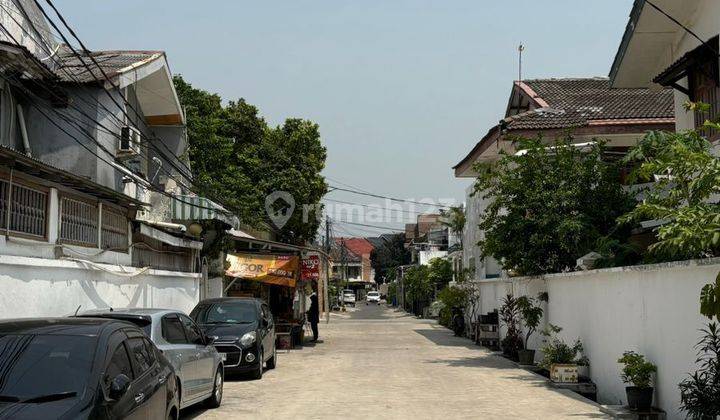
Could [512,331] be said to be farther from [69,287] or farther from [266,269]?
[69,287]

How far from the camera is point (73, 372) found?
262 inches

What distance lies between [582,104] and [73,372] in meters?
25.7

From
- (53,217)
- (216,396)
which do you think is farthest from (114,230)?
(216,396)

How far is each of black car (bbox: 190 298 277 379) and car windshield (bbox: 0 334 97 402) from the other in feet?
32.5

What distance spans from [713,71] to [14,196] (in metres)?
12.7

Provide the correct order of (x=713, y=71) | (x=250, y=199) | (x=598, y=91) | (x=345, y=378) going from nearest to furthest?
(x=713, y=71) → (x=345, y=378) → (x=598, y=91) → (x=250, y=199)

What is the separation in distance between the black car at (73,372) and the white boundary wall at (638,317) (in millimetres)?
6456

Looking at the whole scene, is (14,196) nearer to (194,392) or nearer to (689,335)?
(194,392)

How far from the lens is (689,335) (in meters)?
10.6

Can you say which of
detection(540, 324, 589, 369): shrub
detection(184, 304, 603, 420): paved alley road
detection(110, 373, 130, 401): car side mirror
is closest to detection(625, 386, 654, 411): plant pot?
detection(184, 304, 603, 420): paved alley road

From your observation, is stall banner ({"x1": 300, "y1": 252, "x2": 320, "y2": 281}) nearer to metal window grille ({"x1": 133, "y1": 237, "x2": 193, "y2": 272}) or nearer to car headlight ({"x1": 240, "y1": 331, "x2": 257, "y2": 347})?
metal window grille ({"x1": 133, "y1": 237, "x2": 193, "y2": 272})

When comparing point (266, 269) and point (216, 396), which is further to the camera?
point (266, 269)

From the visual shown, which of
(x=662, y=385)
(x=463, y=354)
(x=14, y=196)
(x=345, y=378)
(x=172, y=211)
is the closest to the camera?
(x=662, y=385)

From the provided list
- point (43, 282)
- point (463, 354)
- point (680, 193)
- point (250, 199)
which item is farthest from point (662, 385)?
point (250, 199)
